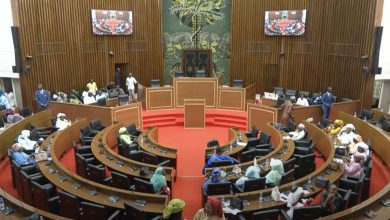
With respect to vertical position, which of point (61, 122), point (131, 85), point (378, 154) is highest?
point (131, 85)

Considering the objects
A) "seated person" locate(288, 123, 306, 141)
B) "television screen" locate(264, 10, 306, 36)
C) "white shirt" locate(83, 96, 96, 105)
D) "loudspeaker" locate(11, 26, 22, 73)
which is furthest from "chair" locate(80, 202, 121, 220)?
"television screen" locate(264, 10, 306, 36)

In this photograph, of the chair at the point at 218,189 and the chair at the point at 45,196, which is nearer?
the chair at the point at 45,196

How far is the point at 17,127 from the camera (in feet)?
35.3

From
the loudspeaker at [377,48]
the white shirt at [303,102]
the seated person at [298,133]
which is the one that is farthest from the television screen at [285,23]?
the seated person at [298,133]

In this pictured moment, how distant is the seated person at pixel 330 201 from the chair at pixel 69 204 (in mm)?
4310

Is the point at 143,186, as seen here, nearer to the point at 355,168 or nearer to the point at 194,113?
the point at 355,168

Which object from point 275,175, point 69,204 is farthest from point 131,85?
point 275,175

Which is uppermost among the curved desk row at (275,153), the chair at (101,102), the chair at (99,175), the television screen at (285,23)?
the television screen at (285,23)

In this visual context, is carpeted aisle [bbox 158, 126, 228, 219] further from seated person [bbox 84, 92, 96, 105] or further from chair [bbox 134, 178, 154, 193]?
seated person [bbox 84, 92, 96, 105]

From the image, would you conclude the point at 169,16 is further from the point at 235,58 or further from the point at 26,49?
the point at 26,49

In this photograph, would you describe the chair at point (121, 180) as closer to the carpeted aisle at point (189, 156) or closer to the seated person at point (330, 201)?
the carpeted aisle at point (189, 156)

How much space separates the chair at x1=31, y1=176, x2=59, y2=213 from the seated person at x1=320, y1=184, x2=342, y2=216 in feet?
16.1

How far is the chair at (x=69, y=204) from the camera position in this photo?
21.0 ft

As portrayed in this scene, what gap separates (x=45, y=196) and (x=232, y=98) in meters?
9.97
